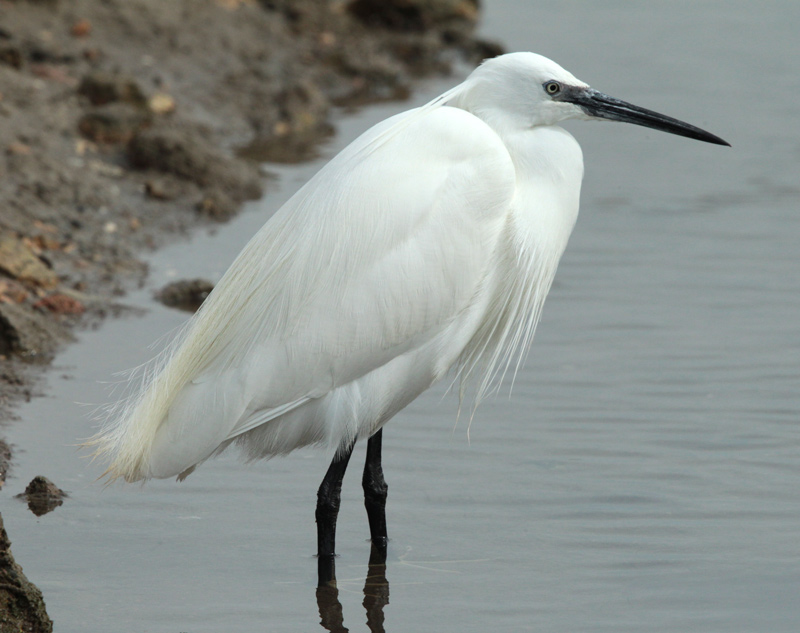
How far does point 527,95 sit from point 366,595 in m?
1.82

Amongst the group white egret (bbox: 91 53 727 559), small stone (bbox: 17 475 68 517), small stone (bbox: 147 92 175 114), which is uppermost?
white egret (bbox: 91 53 727 559)

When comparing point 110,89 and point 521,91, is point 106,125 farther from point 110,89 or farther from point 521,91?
point 521,91

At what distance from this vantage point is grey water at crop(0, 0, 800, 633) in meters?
4.02

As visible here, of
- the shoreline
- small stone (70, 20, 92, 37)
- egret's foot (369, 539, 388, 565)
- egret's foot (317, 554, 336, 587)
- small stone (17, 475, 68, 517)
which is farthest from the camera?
small stone (70, 20, 92, 37)

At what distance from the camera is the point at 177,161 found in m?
8.20

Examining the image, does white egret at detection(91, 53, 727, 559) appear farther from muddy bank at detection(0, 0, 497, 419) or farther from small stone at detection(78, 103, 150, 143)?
small stone at detection(78, 103, 150, 143)

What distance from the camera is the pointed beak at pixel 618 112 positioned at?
407 cm

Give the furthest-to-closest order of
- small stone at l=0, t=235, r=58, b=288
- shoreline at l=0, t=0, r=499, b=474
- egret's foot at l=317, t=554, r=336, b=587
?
shoreline at l=0, t=0, r=499, b=474 < small stone at l=0, t=235, r=58, b=288 < egret's foot at l=317, t=554, r=336, b=587

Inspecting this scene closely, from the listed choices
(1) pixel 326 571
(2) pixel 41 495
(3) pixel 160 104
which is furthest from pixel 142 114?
(1) pixel 326 571

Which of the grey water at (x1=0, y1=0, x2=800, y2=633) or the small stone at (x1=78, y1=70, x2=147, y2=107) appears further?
the small stone at (x1=78, y1=70, x2=147, y2=107)

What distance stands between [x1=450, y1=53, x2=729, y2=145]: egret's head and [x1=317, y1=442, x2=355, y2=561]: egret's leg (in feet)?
4.41

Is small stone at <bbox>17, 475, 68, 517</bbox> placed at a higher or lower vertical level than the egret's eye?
lower

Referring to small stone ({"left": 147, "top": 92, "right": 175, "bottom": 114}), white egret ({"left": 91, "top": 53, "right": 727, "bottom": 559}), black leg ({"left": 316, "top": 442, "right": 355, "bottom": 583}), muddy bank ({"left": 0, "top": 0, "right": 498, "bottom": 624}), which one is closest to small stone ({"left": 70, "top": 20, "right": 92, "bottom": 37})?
muddy bank ({"left": 0, "top": 0, "right": 498, "bottom": 624})

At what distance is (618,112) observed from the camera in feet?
13.7
